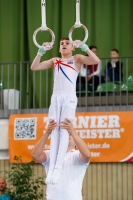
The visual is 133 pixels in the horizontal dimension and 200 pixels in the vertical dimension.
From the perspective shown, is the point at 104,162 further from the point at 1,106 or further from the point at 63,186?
the point at 63,186

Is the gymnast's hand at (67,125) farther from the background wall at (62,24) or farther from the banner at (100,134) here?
the background wall at (62,24)

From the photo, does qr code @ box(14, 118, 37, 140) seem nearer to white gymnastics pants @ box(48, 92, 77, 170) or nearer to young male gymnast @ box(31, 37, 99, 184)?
young male gymnast @ box(31, 37, 99, 184)

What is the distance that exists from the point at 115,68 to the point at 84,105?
39.6 inches

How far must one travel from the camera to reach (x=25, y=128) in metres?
12.7

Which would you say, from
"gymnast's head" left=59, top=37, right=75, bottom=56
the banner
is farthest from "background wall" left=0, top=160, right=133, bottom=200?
"gymnast's head" left=59, top=37, right=75, bottom=56

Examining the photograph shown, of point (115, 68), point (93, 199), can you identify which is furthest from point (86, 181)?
point (115, 68)

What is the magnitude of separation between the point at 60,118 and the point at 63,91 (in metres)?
0.31

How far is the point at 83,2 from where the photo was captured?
1446cm

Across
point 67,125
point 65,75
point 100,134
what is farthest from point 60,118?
point 100,134

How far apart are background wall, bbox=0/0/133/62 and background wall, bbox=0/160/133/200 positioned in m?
3.08

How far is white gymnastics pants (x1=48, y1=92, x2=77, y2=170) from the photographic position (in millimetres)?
6297

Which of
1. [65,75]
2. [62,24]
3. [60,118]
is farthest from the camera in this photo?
[62,24]

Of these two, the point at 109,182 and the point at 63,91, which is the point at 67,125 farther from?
the point at 109,182

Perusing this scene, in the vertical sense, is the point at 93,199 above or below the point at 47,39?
below
